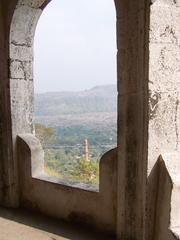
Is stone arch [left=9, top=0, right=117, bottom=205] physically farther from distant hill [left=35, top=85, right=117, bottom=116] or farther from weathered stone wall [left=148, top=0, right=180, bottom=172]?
distant hill [left=35, top=85, right=117, bottom=116]

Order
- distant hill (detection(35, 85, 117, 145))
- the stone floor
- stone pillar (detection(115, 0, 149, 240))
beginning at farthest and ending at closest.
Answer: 1. distant hill (detection(35, 85, 117, 145))
2. the stone floor
3. stone pillar (detection(115, 0, 149, 240))

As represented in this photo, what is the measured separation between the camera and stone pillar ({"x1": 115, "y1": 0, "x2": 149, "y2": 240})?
2582mm

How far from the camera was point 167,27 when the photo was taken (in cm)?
248

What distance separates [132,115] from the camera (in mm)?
2719

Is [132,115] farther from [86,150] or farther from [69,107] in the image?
[69,107]

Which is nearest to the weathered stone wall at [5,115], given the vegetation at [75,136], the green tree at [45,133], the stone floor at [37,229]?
the stone floor at [37,229]

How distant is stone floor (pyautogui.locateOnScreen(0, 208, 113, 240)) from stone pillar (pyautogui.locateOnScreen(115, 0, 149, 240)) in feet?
1.56

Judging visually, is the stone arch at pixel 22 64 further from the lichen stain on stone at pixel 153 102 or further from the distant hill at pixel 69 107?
the distant hill at pixel 69 107

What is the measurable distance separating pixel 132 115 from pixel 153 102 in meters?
0.26

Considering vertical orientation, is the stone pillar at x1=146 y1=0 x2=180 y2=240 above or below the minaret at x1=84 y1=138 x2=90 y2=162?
above

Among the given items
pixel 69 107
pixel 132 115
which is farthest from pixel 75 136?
pixel 132 115

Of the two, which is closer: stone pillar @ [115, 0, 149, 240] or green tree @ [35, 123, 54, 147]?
stone pillar @ [115, 0, 149, 240]

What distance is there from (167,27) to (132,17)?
0.33 metres

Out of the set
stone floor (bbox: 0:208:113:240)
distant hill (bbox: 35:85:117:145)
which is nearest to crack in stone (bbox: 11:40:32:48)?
stone floor (bbox: 0:208:113:240)
